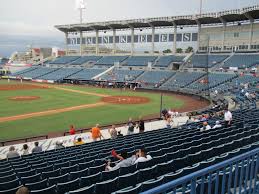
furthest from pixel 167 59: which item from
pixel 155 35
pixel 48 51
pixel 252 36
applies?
pixel 48 51

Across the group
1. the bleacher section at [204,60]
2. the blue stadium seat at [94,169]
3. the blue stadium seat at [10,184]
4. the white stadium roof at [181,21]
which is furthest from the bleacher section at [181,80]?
the blue stadium seat at [10,184]

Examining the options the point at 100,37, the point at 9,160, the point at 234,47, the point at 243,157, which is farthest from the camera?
the point at 100,37

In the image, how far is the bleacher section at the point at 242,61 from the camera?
2007 inches

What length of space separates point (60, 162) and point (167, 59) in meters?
57.3

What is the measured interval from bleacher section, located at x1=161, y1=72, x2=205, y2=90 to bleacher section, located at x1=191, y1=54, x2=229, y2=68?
2.79m

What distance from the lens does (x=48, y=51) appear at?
512 ft

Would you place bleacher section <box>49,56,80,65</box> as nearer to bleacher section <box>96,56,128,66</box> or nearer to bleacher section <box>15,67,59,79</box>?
bleacher section <box>15,67,59,79</box>

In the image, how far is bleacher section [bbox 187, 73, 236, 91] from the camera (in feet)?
158

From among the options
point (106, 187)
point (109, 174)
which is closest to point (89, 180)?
point (109, 174)

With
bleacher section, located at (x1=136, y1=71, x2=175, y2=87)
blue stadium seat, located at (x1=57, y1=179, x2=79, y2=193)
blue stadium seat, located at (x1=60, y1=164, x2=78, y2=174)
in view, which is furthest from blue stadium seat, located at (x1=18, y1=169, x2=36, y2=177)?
bleacher section, located at (x1=136, y1=71, x2=175, y2=87)

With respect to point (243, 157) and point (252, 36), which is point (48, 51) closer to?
point (252, 36)

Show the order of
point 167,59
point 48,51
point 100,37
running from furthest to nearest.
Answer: point 48,51 < point 100,37 < point 167,59

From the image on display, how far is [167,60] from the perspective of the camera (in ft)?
212

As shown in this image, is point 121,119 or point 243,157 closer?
point 243,157
